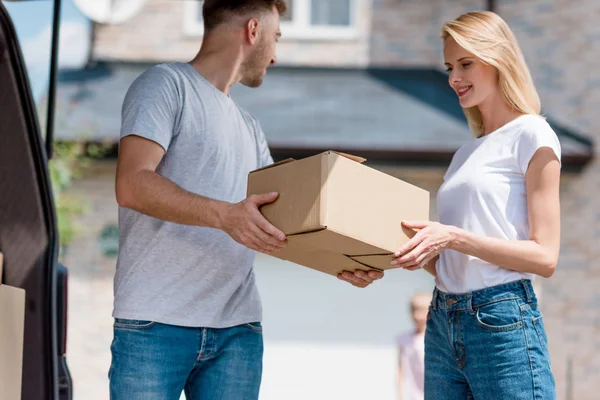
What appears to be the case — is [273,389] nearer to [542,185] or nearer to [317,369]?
[317,369]

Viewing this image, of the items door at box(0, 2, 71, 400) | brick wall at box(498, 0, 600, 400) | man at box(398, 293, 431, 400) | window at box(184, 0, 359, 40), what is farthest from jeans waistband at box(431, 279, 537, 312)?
window at box(184, 0, 359, 40)

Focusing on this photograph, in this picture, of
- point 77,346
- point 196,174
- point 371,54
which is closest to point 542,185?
point 196,174

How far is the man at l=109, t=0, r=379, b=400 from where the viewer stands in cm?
271

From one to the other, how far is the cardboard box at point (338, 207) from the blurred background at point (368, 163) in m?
7.52

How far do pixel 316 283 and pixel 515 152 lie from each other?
26.3 ft

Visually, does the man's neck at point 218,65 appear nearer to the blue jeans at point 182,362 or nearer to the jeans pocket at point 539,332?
the blue jeans at point 182,362

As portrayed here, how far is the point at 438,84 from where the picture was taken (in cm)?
1179

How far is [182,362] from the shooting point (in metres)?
2.82

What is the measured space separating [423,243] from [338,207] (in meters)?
0.31

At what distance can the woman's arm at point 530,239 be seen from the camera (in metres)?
2.69

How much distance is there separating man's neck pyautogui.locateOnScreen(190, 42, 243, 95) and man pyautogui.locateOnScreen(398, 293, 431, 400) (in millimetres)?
4274

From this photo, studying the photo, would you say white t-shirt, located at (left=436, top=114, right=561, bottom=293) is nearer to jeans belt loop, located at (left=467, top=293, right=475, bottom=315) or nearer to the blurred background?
jeans belt loop, located at (left=467, top=293, right=475, bottom=315)

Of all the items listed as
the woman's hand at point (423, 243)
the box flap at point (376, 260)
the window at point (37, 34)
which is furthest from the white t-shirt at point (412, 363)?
the woman's hand at point (423, 243)

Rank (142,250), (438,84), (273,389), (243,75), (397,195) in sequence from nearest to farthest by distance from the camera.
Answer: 1. (397,195)
2. (142,250)
3. (243,75)
4. (273,389)
5. (438,84)
